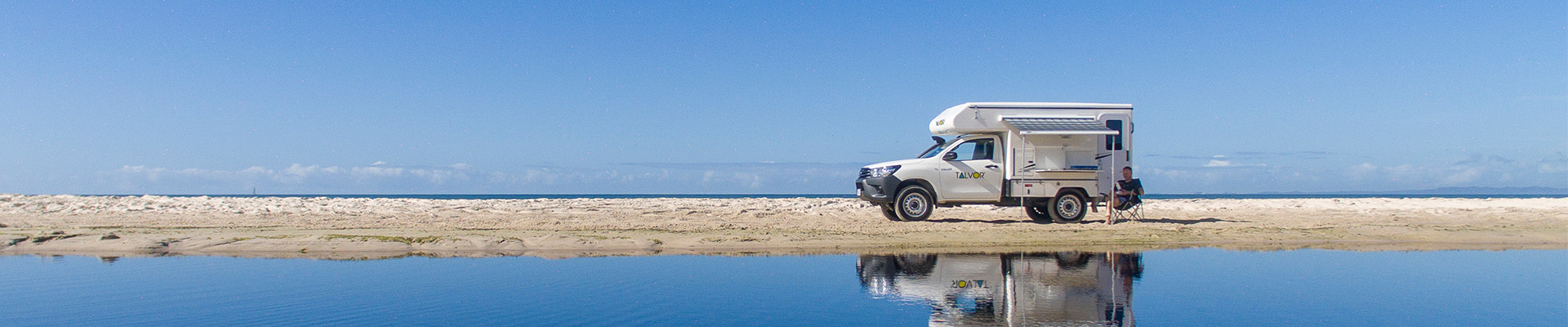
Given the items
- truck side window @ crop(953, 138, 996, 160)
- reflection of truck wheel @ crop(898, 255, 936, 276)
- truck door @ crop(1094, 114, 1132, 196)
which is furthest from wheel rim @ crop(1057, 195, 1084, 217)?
reflection of truck wheel @ crop(898, 255, 936, 276)

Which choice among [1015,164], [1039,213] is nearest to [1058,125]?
[1015,164]

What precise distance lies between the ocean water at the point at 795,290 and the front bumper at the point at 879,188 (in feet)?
23.2

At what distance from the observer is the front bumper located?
17.0m

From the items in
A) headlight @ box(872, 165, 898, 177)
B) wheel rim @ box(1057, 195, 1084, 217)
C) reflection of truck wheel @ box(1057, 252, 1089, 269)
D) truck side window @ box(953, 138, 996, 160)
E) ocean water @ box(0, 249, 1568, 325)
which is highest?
truck side window @ box(953, 138, 996, 160)

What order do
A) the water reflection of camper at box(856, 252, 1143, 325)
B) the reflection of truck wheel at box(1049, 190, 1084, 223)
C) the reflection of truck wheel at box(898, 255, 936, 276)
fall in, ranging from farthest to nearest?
the reflection of truck wheel at box(1049, 190, 1084, 223) < the reflection of truck wheel at box(898, 255, 936, 276) < the water reflection of camper at box(856, 252, 1143, 325)

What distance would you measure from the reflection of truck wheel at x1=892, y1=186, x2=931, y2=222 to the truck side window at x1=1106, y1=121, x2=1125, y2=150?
3590mm

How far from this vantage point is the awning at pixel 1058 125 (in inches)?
626

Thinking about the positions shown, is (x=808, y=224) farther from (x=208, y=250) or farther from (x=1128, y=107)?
(x=208, y=250)

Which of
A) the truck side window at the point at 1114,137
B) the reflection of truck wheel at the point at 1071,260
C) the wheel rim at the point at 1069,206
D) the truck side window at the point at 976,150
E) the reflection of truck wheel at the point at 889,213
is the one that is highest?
the truck side window at the point at 1114,137

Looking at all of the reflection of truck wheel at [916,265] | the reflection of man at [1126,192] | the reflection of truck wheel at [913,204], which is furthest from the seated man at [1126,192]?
the reflection of truck wheel at [916,265]

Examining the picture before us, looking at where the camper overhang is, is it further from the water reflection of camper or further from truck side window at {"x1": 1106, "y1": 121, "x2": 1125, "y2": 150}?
the water reflection of camper

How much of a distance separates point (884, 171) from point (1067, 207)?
366cm

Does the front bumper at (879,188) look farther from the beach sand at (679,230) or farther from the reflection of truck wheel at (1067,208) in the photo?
the reflection of truck wheel at (1067,208)

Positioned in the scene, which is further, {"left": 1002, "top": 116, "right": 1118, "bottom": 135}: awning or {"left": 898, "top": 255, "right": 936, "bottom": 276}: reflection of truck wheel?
{"left": 1002, "top": 116, "right": 1118, "bottom": 135}: awning
